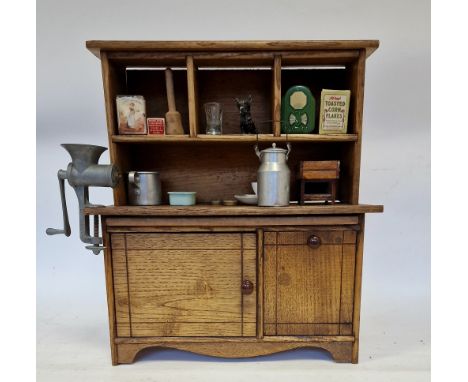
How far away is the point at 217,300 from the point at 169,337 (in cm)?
34

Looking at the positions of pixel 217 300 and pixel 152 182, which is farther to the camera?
pixel 152 182

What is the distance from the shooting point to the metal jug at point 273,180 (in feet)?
5.72

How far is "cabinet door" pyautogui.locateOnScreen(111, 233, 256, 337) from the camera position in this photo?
1.72 meters

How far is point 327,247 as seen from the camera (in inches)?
67.9

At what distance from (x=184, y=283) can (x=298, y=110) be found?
3.95 ft

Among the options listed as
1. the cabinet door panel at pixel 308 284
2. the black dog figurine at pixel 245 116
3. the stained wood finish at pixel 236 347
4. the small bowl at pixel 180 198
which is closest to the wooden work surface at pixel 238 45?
the black dog figurine at pixel 245 116

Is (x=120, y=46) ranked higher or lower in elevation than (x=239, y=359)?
higher

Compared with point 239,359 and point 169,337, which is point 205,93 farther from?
point 239,359

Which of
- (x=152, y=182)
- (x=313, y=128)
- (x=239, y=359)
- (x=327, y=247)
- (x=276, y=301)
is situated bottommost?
(x=239, y=359)

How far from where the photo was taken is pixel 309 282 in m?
1.73

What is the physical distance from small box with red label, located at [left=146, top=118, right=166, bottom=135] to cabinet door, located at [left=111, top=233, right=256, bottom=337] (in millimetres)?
609

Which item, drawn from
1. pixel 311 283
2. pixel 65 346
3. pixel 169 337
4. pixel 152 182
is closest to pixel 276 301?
pixel 311 283

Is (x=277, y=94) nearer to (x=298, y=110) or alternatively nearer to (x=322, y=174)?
(x=298, y=110)

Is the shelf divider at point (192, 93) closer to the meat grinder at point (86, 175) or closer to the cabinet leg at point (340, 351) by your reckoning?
the meat grinder at point (86, 175)
